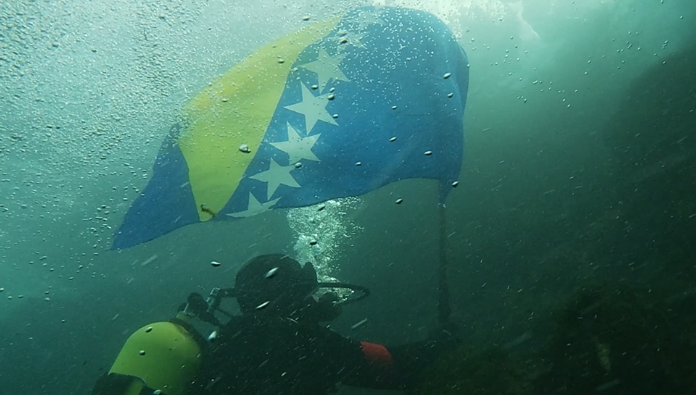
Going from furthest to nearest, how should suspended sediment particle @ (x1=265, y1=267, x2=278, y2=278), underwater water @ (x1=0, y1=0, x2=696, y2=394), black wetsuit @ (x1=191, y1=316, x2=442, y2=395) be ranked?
underwater water @ (x1=0, y1=0, x2=696, y2=394) → suspended sediment particle @ (x1=265, y1=267, x2=278, y2=278) → black wetsuit @ (x1=191, y1=316, x2=442, y2=395)

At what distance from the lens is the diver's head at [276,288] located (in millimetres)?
3432

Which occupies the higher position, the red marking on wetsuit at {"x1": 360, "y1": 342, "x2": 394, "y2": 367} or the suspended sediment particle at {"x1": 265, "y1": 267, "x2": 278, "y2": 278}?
the suspended sediment particle at {"x1": 265, "y1": 267, "x2": 278, "y2": 278}

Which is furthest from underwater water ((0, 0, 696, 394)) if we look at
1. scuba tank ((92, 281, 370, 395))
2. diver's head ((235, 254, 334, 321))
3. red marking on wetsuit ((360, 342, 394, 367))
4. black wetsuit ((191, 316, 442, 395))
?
scuba tank ((92, 281, 370, 395))

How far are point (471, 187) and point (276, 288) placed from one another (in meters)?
17.4

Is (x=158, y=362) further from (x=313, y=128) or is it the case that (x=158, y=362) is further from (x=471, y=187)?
(x=471, y=187)

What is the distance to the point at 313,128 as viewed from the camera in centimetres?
552

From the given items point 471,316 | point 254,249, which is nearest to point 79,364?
point 254,249

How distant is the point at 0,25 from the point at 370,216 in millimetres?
17911

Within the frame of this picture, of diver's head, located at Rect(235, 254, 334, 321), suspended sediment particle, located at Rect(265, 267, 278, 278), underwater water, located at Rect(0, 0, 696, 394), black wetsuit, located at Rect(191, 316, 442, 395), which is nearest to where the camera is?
black wetsuit, located at Rect(191, 316, 442, 395)

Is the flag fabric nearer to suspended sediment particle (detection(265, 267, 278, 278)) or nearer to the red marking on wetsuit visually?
suspended sediment particle (detection(265, 267, 278, 278))

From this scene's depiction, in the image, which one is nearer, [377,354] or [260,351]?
[260,351]

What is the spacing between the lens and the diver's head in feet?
11.3

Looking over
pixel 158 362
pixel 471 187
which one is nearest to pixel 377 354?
pixel 158 362

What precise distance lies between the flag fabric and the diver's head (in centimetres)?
169
